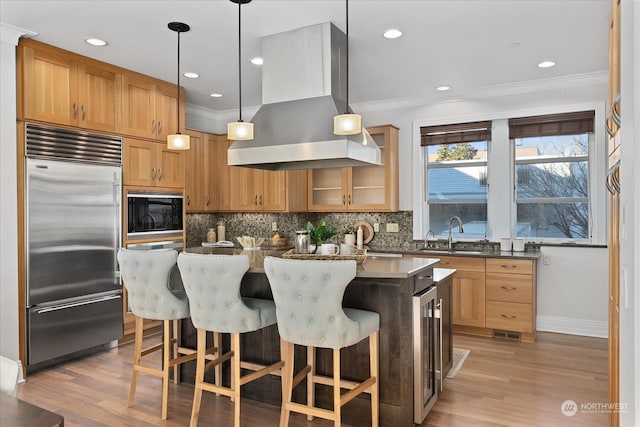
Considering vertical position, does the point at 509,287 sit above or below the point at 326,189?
below

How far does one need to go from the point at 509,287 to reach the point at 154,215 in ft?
12.5

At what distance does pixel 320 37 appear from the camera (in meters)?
3.41

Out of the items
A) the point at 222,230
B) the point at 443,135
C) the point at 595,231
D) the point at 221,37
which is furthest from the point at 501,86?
the point at 222,230

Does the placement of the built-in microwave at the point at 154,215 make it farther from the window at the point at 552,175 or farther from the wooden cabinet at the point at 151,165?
the window at the point at 552,175

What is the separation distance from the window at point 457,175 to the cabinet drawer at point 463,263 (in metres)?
0.70

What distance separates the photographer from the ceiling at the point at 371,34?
3076 millimetres

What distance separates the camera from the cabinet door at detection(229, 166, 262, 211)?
19.8 feet

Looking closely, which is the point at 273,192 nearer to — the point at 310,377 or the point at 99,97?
the point at 99,97

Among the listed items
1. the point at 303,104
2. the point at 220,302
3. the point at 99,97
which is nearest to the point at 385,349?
the point at 220,302

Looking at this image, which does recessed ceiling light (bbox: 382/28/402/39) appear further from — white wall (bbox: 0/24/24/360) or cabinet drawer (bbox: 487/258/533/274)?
white wall (bbox: 0/24/24/360)

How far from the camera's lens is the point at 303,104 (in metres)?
3.52

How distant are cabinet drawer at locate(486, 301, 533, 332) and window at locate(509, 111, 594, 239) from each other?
3.13 feet

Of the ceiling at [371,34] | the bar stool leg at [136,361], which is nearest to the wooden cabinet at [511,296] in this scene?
the ceiling at [371,34]

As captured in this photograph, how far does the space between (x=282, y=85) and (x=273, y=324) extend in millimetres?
1892
